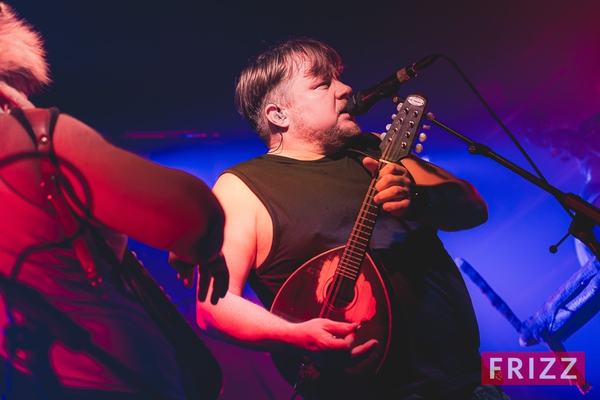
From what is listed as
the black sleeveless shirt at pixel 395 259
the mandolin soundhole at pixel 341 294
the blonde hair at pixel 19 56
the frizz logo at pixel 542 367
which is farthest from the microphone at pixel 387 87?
the frizz logo at pixel 542 367

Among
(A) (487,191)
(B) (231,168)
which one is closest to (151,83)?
(B) (231,168)

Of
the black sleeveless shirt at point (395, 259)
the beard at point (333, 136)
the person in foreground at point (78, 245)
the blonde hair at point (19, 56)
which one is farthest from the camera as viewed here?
the beard at point (333, 136)

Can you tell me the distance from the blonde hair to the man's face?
0.91 metres

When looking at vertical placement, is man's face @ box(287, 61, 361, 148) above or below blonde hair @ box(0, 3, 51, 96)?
above

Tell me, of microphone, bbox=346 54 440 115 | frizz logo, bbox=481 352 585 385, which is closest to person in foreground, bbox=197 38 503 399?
microphone, bbox=346 54 440 115

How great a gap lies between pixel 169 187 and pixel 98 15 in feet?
3.76

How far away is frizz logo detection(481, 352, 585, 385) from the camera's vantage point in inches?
81.4

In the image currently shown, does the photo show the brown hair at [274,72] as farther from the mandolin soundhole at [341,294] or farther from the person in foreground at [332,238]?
the mandolin soundhole at [341,294]

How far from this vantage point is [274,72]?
1.94 metres

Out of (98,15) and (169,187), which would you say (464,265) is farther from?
(98,15)

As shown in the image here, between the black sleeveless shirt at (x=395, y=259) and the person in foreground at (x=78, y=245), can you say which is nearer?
the person in foreground at (x=78, y=245)

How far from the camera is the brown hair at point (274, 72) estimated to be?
6.33ft

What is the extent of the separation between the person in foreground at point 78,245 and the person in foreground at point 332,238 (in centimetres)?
22

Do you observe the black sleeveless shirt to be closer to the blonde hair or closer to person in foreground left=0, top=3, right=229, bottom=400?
person in foreground left=0, top=3, right=229, bottom=400
